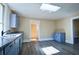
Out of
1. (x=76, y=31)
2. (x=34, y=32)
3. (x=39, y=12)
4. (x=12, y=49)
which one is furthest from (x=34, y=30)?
(x=76, y=31)

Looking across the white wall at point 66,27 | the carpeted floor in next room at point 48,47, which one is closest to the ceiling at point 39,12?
the white wall at point 66,27

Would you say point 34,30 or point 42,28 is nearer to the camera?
point 34,30

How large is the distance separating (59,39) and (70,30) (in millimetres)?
237

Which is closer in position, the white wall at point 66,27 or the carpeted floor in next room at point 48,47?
the carpeted floor in next room at point 48,47

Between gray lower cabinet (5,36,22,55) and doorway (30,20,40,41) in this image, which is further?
doorway (30,20,40,41)

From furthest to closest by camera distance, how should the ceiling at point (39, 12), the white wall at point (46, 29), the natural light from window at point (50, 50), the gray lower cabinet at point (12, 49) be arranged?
1. the white wall at point (46, 29)
2. the ceiling at point (39, 12)
3. the natural light from window at point (50, 50)
4. the gray lower cabinet at point (12, 49)

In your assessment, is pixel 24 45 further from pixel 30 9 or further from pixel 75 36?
pixel 75 36

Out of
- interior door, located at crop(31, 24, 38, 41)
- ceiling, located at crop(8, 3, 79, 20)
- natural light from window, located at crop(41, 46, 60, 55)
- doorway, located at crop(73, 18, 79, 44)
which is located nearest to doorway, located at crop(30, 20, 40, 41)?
interior door, located at crop(31, 24, 38, 41)

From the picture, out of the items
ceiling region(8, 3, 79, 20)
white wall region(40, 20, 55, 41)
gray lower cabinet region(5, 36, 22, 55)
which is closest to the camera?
gray lower cabinet region(5, 36, 22, 55)

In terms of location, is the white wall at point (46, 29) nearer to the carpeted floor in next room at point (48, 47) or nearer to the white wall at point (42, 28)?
the white wall at point (42, 28)

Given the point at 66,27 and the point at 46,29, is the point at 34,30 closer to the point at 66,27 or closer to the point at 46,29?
the point at 46,29

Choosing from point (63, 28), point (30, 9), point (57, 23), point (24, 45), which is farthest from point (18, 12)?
point (63, 28)

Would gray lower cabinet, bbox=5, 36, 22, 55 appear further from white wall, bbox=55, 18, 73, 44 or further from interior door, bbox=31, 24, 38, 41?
white wall, bbox=55, 18, 73, 44

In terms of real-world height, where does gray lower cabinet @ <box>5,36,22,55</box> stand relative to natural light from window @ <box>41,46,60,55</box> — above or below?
above
